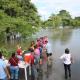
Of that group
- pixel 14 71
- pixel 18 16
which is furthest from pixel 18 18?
pixel 14 71

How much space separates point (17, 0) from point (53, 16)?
88304mm

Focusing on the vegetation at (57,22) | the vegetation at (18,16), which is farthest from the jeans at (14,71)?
the vegetation at (57,22)

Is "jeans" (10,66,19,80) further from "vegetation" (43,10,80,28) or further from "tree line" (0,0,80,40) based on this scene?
"vegetation" (43,10,80,28)

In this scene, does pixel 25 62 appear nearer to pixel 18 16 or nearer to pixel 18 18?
pixel 18 18

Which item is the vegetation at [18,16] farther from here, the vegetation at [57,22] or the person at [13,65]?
the vegetation at [57,22]

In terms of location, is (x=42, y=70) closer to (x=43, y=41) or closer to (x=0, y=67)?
(x=43, y=41)

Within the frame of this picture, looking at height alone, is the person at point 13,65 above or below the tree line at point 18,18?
below

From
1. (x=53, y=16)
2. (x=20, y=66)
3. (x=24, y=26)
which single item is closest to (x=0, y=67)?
(x=20, y=66)

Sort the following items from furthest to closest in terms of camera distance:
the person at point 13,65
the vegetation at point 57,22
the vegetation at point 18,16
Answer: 1. the vegetation at point 57,22
2. the vegetation at point 18,16
3. the person at point 13,65

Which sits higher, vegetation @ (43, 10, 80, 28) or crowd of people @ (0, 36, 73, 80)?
vegetation @ (43, 10, 80, 28)

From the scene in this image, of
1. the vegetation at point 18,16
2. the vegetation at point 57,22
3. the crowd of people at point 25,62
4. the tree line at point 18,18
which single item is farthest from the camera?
the vegetation at point 57,22

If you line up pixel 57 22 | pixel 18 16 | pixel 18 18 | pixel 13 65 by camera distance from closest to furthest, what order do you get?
pixel 13 65
pixel 18 18
pixel 18 16
pixel 57 22

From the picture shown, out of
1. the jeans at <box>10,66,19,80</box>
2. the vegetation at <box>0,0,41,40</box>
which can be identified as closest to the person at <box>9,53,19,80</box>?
the jeans at <box>10,66,19,80</box>

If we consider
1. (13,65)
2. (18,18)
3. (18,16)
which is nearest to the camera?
(13,65)
